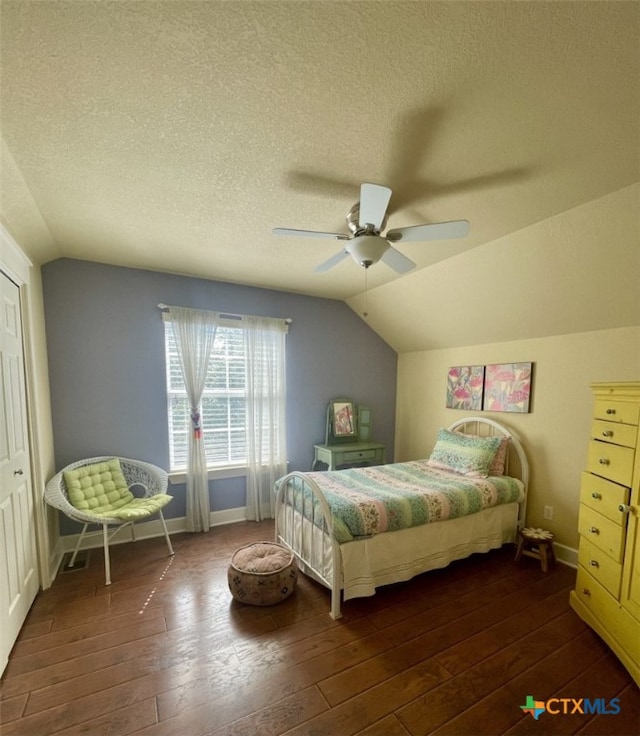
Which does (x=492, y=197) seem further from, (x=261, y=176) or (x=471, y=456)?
(x=471, y=456)

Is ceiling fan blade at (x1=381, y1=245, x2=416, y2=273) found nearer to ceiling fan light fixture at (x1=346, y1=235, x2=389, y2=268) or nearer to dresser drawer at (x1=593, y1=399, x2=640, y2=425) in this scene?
ceiling fan light fixture at (x1=346, y1=235, x2=389, y2=268)

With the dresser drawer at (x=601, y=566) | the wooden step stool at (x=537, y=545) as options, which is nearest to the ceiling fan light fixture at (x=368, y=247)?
the dresser drawer at (x=601, y=566)

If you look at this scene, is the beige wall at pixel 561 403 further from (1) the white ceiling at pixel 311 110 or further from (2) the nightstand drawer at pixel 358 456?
(2) the nightstand drawer at pixel 358 456

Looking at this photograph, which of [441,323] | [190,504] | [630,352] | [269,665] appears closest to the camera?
[269,665]

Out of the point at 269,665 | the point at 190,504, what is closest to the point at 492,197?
the point at 269,665

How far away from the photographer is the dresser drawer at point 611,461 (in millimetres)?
1785

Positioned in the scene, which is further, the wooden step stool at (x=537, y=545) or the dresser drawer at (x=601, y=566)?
the wooden step stool at (x=537, y=545)

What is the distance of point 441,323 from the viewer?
11.6ft

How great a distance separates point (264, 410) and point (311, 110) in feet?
9.41

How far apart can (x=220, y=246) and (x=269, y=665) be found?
2740 millimetres

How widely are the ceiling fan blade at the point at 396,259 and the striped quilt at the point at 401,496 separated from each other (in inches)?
63.5

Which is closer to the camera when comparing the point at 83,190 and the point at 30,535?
the point at 83,190

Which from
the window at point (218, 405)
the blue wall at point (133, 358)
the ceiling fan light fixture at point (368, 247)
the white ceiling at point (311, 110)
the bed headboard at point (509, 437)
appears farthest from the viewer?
the window at point (218, 405)

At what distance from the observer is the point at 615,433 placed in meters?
1.88
